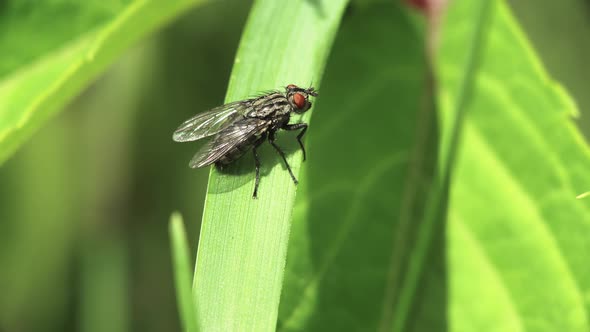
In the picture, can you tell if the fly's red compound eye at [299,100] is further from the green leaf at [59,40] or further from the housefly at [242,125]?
the green leaf at [59,40]

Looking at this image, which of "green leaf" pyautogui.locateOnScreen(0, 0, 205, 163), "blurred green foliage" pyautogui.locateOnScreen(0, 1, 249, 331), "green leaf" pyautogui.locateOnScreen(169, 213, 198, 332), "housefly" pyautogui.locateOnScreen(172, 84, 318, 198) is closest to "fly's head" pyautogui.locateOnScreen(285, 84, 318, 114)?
"housefly" pyautogui.locateOnScreen(172, 84, 318, 198)

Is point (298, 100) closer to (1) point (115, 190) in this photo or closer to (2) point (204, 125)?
(2) point (204, 125)

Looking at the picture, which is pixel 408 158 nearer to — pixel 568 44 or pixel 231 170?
pixel 231 170

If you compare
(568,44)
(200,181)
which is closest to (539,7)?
(568,44)

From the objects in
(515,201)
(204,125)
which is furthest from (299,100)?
(515,201)

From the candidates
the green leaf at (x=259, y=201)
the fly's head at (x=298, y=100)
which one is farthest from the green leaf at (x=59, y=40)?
the fly's head at (x=298, y=100)

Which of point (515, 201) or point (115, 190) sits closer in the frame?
point (515, 201)

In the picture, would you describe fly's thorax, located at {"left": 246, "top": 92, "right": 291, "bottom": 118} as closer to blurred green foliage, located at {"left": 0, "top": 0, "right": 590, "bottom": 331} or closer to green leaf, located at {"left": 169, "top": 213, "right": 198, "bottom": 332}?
blurred green foliage, located at {"left": 0, "top": 0, "right": 590, "bottom": 331}
